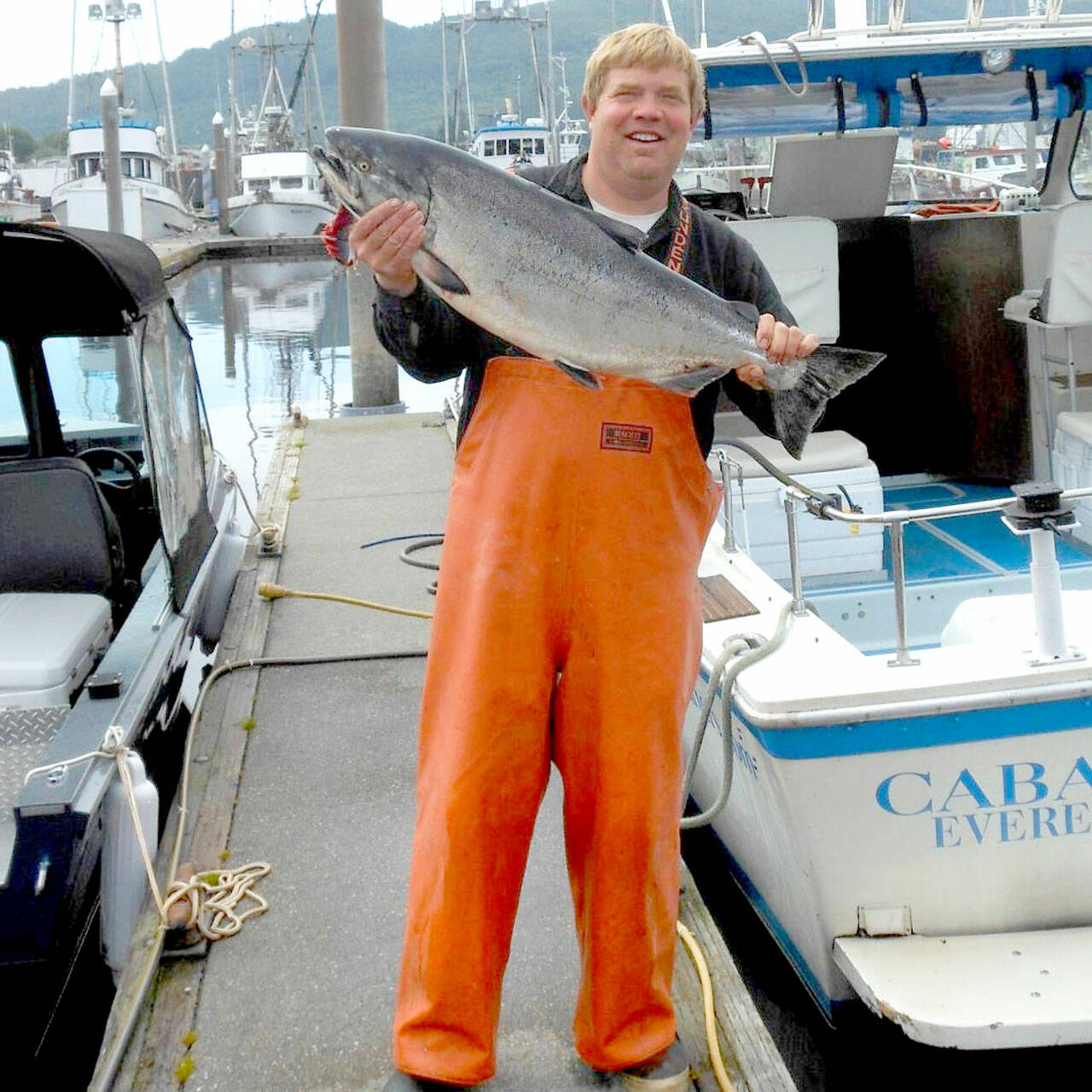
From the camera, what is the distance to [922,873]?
129 inches

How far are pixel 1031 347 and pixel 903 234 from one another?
2.92ft

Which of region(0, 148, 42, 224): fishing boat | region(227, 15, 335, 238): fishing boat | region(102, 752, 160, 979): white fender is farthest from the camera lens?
region(227, 15, 335, 238): fishing boat

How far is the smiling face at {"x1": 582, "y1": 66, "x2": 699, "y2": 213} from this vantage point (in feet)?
8.73

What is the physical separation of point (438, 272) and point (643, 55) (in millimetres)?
651

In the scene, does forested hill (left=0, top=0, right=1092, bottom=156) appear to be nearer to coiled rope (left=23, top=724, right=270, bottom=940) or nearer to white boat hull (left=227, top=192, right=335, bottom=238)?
white boat hull (left=227, top=192, right=335, bottom=238)

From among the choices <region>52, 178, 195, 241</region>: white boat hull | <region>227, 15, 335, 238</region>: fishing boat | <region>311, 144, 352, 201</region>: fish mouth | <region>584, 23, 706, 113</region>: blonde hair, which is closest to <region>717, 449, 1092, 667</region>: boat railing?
<region>584, 23, 706, 113</region>: blonde hair

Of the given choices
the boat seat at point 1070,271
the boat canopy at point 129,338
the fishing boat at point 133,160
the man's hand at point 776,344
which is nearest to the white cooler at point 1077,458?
the boat seat at point 1070,271

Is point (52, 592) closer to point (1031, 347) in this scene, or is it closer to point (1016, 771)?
point (1016, 771)

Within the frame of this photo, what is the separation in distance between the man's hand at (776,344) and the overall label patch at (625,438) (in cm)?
24

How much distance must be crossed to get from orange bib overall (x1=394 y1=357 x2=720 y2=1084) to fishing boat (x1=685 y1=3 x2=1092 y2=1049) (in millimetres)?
577

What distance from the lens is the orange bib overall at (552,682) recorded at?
2.71 meters

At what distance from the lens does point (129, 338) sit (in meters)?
5.46

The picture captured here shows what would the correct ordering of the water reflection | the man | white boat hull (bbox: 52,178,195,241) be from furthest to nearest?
1. white boat hull (bbox: 52,178,195,241)
2. the water reflection
3. the man

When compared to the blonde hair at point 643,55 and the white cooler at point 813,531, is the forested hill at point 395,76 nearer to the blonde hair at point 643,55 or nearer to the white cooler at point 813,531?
the white cooler at point 813,531
